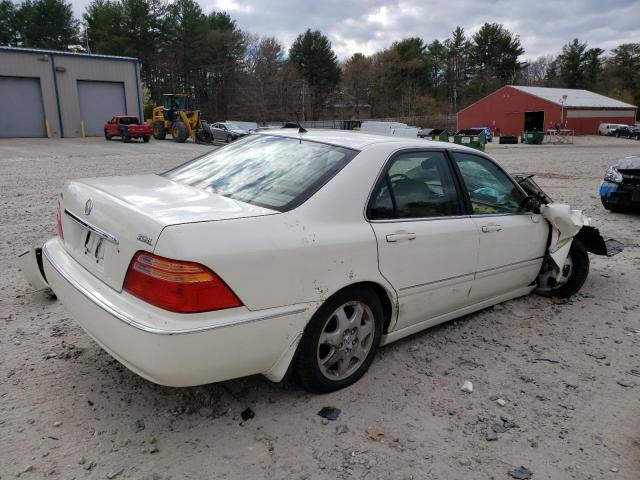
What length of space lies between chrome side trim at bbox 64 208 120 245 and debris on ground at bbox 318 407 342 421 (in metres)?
1.45

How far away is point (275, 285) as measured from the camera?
2523mm

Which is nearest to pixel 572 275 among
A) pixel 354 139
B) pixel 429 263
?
pixel 429 263

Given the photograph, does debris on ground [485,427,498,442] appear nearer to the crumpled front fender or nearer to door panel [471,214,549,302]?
door panel [471,214,549,302]

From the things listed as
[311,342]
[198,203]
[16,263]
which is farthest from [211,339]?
[16,263]

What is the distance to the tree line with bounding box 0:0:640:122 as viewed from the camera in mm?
54688

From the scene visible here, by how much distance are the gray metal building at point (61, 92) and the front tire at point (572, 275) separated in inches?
1394

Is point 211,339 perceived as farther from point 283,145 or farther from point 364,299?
point 283,145

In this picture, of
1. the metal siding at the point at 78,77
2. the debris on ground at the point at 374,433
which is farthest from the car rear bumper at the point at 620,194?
the metal siding at the point at 78,77

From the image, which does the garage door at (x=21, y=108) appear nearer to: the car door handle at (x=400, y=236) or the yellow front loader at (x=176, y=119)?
the yellow front loader at (x=176, y=119)

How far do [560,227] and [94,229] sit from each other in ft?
12.0

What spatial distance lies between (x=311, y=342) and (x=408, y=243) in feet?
2.90

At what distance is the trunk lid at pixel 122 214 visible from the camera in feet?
8.13

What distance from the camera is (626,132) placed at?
46.9 meters

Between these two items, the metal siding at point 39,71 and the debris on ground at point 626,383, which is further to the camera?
the metal siding at point 39,71
